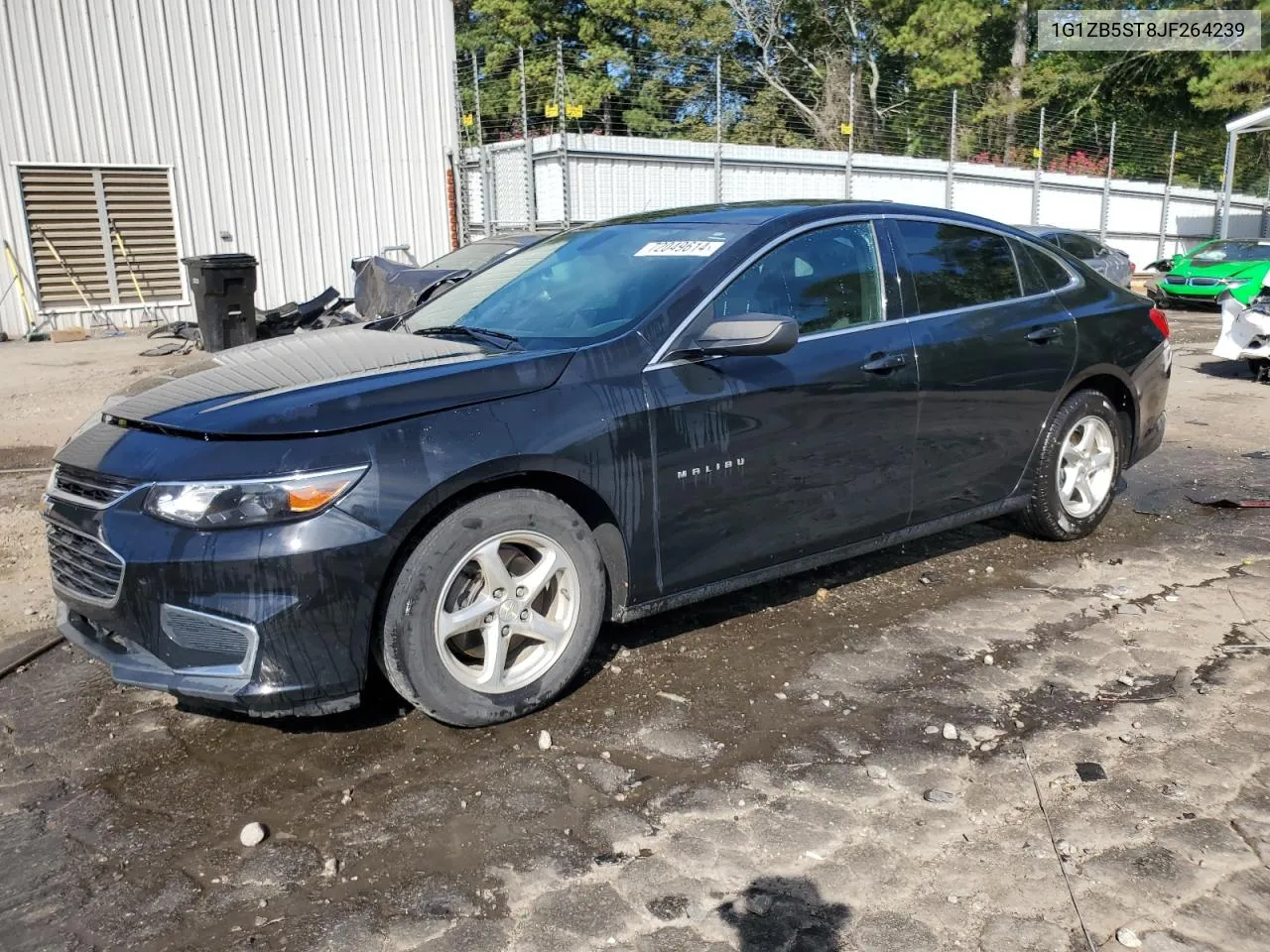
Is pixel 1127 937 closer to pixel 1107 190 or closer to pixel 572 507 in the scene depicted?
pixel 572 507

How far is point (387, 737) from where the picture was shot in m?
3.30

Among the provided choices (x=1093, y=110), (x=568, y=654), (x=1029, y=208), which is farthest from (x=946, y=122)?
(x=568, y=654)

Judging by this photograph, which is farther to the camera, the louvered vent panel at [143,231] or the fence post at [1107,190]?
the fence post at [1107,190]

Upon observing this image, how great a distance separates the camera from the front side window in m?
3.79

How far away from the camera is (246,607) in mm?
2840

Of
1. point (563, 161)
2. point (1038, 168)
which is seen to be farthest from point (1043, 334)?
point (1038, 168)

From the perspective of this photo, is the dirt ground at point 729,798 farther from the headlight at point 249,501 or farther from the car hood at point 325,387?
the car hood at point 325,387

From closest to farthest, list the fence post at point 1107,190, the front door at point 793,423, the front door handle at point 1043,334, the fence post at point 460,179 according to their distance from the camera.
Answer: the front door at point 793,423 → the front door handle at point 1043,334 → the fence post at point 460,179 → the fence post at point 1107,190

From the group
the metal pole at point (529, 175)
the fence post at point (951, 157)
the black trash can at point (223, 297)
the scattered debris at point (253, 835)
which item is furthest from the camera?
the fence post at point (951, 157)

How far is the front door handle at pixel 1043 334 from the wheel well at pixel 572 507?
2.28m

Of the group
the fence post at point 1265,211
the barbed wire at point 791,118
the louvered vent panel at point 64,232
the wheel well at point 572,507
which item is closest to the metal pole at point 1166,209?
the barbed wire at point 791,118

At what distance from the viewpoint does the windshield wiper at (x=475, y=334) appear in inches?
144

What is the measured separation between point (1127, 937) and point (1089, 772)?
2.48ft

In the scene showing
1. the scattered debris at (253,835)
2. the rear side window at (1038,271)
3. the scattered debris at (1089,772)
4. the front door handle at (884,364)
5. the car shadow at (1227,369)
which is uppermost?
the rear side window at (1038,271)
